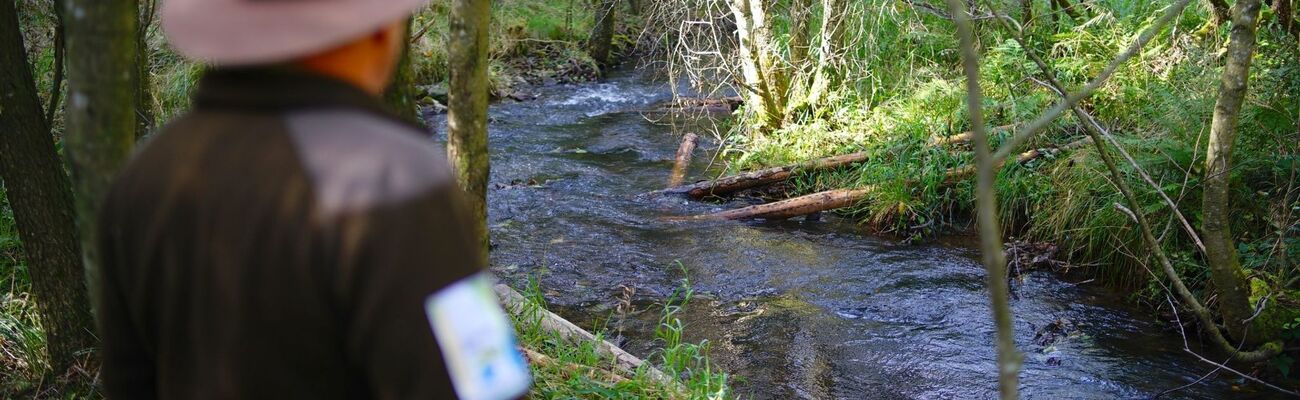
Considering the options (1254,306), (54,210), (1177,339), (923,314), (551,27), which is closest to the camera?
(54,210)

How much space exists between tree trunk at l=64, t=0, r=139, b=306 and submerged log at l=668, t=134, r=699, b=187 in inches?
281

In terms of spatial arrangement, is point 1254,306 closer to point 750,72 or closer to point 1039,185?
point 1039,185

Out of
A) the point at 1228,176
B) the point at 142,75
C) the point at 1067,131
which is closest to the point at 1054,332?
the point at 1228,176

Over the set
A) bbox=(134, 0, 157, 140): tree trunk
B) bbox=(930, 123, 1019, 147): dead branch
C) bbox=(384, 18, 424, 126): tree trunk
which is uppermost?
bbox=(384, 18, 424, 126): tree trunk

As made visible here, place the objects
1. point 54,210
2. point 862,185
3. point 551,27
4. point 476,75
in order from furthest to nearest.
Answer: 1. point 551,27
2. point 862,185
3. point 54,210
4. point 476,75

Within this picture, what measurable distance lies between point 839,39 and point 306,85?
8.43 m

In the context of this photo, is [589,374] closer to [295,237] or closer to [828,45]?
[295,237]

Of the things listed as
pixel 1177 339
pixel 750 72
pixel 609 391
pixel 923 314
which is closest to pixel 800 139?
pixel 750 72

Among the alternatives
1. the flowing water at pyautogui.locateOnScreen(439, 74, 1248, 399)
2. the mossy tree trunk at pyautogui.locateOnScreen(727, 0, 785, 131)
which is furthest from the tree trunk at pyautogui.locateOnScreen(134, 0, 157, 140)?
the mossy tree trunk at pyautogui.locateOnScreen(727, 0, 785, 131)

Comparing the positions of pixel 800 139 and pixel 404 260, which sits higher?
pixel 404 260

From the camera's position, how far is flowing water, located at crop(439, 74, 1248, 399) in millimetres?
4965

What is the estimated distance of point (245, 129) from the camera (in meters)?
1.10

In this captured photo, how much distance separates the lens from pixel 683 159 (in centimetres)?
966

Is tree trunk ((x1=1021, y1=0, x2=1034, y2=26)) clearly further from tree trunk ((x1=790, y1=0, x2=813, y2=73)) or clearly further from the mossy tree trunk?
the mossy tree trunk
